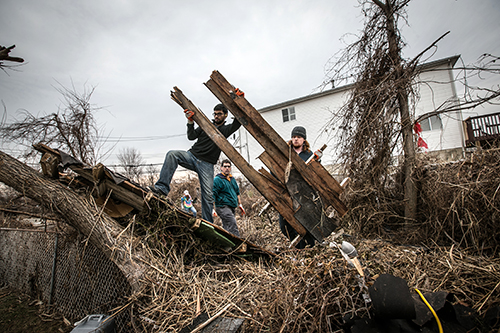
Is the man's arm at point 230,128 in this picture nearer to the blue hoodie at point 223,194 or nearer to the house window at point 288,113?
the blue hoodie at point 223,194

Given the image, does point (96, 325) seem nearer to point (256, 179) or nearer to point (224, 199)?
point (256, 179)

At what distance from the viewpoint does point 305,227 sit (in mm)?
2971

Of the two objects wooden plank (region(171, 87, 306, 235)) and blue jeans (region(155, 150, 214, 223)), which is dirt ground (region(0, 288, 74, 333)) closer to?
blue jeans (region(155, 150, 214, 223))

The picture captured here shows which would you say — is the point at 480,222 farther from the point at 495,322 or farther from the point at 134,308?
the point at 134,308

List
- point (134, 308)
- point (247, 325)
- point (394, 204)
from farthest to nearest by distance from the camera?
point (394, 204) → point (134, 308) → point (247, 325)

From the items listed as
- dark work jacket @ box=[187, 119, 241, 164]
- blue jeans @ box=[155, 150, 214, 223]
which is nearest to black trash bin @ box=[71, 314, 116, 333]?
blue jeans @ box=[155, 150, 214, 223]

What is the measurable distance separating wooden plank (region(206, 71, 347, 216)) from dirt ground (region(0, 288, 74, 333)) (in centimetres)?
323

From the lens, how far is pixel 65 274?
9.23ft

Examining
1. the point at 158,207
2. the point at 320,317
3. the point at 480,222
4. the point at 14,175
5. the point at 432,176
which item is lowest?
the point at 480,222

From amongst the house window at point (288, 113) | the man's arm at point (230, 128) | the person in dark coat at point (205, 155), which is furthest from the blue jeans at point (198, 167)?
the house window at point (288, 113)

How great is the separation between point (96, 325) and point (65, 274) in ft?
3.95

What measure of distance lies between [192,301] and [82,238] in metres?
1.58

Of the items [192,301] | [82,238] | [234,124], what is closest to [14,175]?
[82,238]

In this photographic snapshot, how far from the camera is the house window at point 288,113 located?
20.2 m
